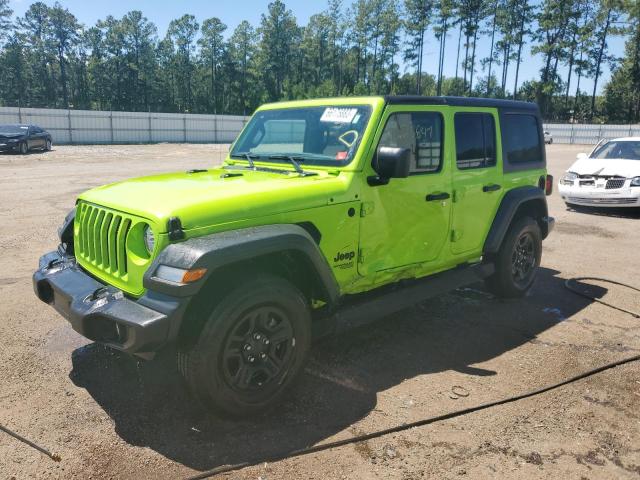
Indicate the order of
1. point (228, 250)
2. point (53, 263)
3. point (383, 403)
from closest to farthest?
point (228, 250) → point (383, 403) → point (53, 263)

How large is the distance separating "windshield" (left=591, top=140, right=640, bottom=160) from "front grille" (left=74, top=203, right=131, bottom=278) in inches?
445

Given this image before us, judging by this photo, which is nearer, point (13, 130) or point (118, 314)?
point (118, 314)

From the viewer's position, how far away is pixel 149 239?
3.15 meters

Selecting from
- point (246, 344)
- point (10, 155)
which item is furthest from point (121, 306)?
point (10, 155)

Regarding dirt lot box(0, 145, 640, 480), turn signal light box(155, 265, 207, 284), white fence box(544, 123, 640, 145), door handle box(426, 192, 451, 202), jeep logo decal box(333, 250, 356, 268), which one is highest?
white fence box(544, 123, 640, 145)

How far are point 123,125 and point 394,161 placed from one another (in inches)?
1500

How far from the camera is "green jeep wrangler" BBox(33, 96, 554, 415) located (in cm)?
303

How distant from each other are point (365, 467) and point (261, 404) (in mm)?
800

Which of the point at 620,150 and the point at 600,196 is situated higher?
the point at 620,150

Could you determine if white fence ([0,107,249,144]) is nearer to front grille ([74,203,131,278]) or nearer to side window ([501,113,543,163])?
front grille ([74,203,131,278])

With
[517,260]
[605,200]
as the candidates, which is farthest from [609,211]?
[517,260]

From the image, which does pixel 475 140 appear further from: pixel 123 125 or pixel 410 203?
pixel 123 125

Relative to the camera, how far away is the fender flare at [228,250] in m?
2.85

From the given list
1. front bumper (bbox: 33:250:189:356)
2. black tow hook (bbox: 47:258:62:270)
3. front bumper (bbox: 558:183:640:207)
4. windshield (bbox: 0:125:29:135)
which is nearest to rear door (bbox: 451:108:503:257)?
front bumper (bbox: 33:250:189:356)
